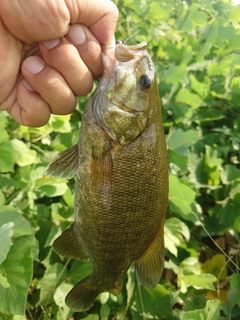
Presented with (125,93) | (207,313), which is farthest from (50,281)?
(125,93)

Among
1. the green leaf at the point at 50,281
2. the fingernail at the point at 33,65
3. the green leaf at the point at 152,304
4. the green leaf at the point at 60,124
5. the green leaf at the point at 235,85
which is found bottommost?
the green leaf at the point at 152,304

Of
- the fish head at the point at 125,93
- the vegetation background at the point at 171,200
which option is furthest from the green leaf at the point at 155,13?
the fish head at the point at 125,93

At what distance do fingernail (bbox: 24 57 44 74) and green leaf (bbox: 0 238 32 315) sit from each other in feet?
2.10

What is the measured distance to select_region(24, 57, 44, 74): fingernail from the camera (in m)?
1.29

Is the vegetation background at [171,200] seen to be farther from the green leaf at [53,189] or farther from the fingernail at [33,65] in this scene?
the fingernail at [33,65]

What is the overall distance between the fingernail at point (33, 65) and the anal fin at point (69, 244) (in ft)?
1.96

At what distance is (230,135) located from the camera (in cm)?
314

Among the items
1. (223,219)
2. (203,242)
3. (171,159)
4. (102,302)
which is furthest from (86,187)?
(203,242)

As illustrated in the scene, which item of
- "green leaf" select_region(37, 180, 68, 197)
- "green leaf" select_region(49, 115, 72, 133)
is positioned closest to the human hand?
"green leaf" select_region(37, 180, 68, 197)

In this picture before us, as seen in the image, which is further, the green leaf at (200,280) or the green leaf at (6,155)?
the green leaf at (200,280)

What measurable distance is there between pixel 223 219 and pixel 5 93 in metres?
1.65

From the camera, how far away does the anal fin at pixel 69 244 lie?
147 cm

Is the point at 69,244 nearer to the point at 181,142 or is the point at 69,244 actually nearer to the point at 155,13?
the point at 181,142

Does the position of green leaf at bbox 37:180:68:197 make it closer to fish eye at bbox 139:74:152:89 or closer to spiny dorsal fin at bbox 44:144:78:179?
spiny dorsal fin at bbox 44:144:78:179
